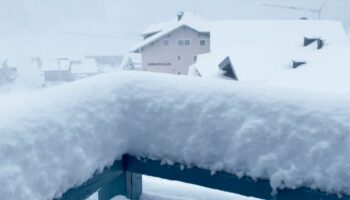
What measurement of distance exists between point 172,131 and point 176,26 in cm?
2120

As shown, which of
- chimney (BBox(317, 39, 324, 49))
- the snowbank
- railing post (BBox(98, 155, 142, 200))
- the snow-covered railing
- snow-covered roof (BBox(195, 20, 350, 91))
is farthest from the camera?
chimney (BBox(317, 39, 324, 49))

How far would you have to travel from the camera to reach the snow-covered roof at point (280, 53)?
11.9m

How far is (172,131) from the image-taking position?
1.94 m

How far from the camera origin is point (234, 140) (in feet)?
5.85

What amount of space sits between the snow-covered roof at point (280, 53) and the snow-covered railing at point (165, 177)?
9.34 meters

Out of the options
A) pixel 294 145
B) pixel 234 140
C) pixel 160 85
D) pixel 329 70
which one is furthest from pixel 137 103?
pixel 329 70

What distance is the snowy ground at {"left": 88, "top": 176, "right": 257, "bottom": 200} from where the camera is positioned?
2283 millimetres

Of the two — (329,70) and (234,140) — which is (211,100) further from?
(329,70)

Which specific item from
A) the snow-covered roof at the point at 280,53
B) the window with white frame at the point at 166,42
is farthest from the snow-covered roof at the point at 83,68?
the snow-covered roof at the point at 280,53

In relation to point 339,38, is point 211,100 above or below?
below

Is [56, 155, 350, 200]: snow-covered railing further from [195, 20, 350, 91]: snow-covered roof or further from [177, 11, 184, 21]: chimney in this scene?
[177, 11, 184, 21]: chimney

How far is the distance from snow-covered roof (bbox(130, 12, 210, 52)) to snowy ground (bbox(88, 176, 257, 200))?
19783mm

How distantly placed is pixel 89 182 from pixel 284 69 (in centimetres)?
1329

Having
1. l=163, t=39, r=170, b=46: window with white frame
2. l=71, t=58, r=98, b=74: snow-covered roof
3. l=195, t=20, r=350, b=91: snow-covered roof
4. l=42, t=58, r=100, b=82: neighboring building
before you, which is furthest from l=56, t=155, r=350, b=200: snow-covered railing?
l=163, t=39, r=170, b=46: window with white frame
